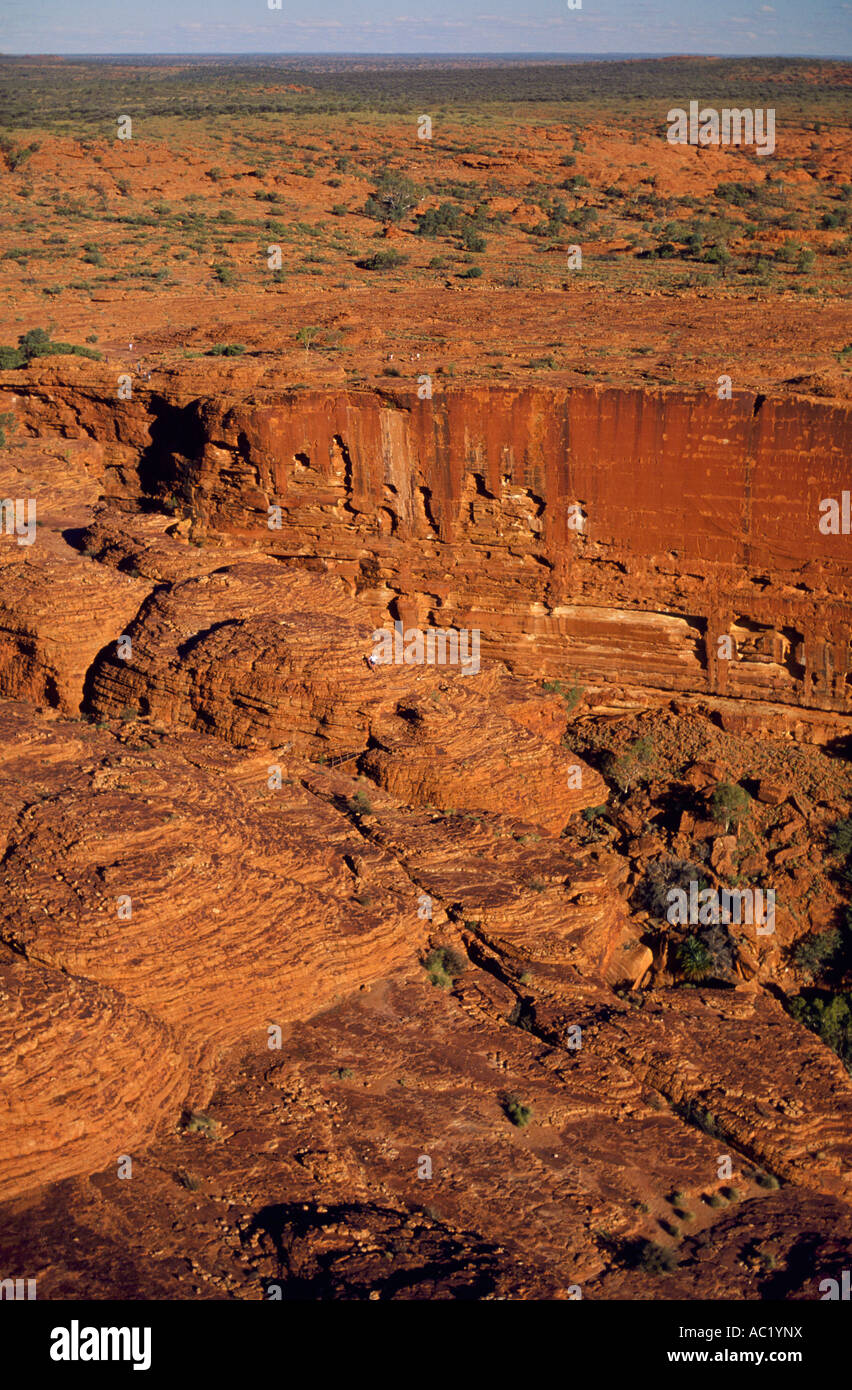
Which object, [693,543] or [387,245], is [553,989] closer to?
[693,543]

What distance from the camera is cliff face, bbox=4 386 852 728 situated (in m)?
20.4

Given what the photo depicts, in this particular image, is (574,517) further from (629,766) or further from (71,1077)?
(71,1077)

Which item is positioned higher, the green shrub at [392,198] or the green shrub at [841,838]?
the green shrub at [392,198]

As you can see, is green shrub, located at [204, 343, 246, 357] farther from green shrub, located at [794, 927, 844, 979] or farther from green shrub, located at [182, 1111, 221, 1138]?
green shrub, located at [182, 1111, 221, 1138]

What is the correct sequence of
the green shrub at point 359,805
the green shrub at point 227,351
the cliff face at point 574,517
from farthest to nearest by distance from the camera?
the green shrub at point 227,351 < the cliff face at point 574,517 < the green shrub at point 359,805

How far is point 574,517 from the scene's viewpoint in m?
21.9

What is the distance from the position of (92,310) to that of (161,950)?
83.1 feet

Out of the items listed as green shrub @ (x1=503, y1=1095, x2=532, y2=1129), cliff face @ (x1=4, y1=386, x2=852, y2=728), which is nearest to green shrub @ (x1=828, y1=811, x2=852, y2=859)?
cliff face @ (x1=4, y1=386, x2=852, y2=728)

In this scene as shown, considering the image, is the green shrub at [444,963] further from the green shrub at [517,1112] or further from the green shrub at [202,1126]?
the green shrub at [202,1126]

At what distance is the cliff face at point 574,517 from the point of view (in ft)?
66.8

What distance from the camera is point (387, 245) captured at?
140ft

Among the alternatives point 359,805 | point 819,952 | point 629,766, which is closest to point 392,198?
point 629,766

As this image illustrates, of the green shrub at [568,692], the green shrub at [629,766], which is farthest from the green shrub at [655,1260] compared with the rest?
the green shrub at [568,692]

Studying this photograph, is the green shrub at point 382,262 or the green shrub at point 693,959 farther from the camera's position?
the green shrub at point 382,262
